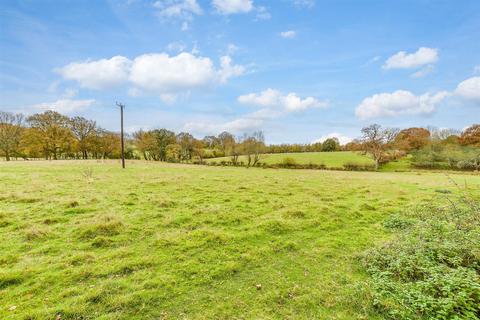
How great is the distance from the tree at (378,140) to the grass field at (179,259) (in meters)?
44.5

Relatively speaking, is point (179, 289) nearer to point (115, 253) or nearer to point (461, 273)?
point (115, 253)

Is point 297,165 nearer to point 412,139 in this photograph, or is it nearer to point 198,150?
point 198,150

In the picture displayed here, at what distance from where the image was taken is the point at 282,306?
4.10 metres

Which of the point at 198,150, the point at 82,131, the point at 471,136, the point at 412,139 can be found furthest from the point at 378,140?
the point at 82,131

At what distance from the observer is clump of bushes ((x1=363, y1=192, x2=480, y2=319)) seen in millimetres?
3652

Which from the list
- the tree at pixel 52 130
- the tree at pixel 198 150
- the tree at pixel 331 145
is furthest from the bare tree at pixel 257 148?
the tree at pixel 52 130

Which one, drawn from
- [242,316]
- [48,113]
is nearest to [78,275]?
[242,316]

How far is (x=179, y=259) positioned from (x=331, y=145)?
8119 centimetres

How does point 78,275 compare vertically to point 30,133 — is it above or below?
below

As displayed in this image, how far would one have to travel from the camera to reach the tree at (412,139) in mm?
51341

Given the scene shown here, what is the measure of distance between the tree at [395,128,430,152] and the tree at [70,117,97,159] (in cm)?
7006

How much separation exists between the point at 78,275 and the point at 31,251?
2075 millimetres

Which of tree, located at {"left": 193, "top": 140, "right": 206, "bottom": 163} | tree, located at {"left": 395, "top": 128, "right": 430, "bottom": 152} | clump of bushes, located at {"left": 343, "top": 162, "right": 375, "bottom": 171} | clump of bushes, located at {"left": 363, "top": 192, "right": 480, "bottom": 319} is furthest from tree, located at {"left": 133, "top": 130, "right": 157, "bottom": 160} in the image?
clump of bushes, located at {"left": 363, "top": 192, "right": 480, "bottom": 319}

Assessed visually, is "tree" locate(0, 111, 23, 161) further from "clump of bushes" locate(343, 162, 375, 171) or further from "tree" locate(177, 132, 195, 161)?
"clump of bushes" locate(343, 162, 375, 171)
